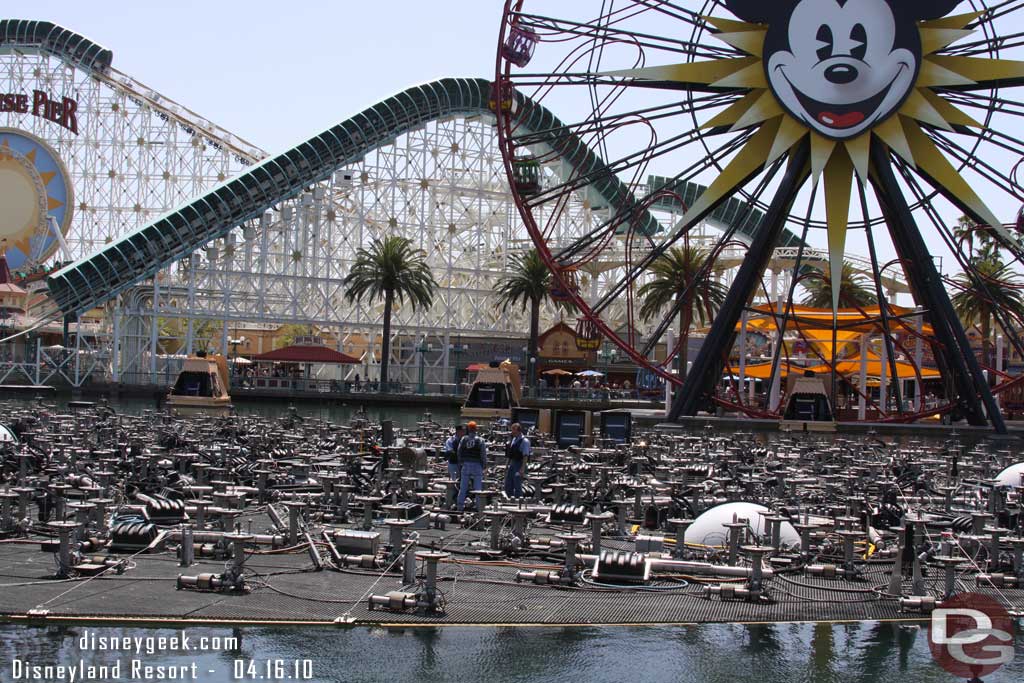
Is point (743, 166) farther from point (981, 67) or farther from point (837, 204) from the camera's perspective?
point (981, 67)

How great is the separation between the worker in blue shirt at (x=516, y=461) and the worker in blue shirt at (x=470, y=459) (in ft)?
1.87

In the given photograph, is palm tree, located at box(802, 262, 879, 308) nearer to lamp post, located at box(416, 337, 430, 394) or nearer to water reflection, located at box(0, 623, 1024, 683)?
lamp post, located at box(416, 337, 430, 394)

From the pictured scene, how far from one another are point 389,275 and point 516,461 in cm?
5642

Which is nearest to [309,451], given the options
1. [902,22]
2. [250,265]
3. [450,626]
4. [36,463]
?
[36,463]

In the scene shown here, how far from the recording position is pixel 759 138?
41125 millimetres

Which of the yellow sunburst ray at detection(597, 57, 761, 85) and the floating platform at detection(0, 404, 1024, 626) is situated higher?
the yellow sunburst ray at detection(597, 57, 761, 85)

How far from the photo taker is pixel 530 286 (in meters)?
81.9

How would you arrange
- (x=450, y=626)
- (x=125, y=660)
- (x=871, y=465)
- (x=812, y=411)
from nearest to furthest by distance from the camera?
1. (x=125, y=660)
2. (x=450, y=626)
3. (x=871, y=465)
4. (x=812, y=411)

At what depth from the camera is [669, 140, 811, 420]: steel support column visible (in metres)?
42.4

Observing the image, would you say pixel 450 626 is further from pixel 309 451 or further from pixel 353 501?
pixel 309 451

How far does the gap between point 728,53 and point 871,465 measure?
1703 cm

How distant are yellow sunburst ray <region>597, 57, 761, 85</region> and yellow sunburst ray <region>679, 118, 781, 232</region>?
2031mm

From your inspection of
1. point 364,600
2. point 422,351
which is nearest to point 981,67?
point 364,600

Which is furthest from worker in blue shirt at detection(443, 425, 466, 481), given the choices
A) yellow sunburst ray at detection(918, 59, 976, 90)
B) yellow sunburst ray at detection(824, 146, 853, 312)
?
yellow sunburst ray at detection(918, 59, 976, 90)
